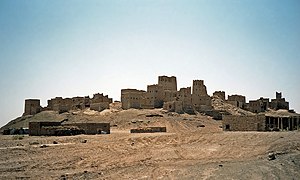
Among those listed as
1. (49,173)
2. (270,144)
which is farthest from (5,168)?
(270,144)

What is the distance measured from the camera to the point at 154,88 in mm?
60250

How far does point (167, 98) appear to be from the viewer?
61.5 metres

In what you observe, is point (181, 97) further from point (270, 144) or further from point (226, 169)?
point (226, 169)

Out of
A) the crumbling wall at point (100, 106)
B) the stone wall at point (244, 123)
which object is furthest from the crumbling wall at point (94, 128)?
the crumbling wall at point (100, 106)

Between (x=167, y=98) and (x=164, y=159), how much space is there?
42.2m

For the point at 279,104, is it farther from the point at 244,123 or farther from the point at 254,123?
the point at 254,123

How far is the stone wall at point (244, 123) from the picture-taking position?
30.1 metres

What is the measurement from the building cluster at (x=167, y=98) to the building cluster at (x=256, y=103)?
9.49 m

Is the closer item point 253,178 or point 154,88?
point 253,178

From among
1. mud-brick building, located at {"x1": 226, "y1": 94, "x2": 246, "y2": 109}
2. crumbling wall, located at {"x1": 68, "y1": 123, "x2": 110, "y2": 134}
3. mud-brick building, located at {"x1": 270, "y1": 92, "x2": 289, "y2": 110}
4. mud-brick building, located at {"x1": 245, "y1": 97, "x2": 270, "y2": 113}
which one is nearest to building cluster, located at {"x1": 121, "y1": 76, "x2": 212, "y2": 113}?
mud-brick building, located at {"x1": 226, "y1": 94, "x2": 246, "y2": 109}

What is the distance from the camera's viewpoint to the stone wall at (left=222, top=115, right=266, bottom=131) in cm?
3006

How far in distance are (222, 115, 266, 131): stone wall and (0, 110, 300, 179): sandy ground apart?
17.7ft

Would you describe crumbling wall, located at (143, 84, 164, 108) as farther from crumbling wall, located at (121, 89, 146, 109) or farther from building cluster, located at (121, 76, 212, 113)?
crumbling wall, located at (121, 89, 146, 109)

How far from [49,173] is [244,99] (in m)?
58.9
